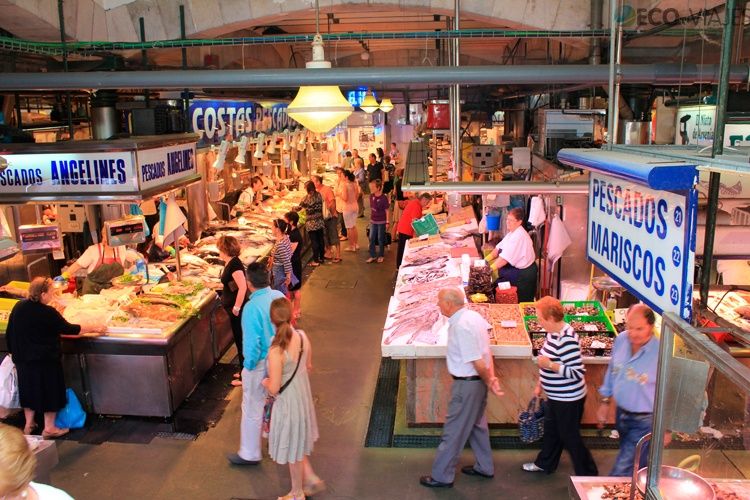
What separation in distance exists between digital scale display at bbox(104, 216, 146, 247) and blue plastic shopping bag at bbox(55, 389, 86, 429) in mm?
2129

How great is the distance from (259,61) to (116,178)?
25.9 ft

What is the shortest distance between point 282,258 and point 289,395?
14.9ft

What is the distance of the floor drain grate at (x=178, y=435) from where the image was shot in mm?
7266

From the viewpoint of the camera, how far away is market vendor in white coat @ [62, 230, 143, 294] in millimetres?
9000

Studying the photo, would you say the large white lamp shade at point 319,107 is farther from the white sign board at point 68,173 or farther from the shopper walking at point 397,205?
the shopper walking at point 397,205

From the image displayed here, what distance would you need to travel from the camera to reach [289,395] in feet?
18.8

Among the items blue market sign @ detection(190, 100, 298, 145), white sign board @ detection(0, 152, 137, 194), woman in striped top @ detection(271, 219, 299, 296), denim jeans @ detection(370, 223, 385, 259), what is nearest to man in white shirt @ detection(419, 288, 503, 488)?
white sign board @ detection(0, 152, 137, 194)

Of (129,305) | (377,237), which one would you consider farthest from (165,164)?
(377,237)

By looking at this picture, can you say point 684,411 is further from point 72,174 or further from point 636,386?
point 72,174

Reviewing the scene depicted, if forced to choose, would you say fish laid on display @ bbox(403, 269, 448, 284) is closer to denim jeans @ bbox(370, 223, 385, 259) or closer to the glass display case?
the glass display case

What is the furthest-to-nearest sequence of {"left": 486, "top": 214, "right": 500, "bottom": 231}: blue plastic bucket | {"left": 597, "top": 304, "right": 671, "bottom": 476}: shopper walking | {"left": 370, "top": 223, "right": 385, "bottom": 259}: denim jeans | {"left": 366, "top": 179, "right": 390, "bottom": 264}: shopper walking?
{"left": 370, "top": 223, "right": 385, "bottom": 259}: denim jeans, {"left": 366, "top": 179, "right": 390, "bottom": 264}: shopper walking, {"left": 486, "top": 214, "right": 500, "bottom": 231}: blue plastic bucket, {"left": 597, "top": 304, "right": 671, "bottom": 476}: shopper walking

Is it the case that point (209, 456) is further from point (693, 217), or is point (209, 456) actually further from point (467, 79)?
point (693, 217)

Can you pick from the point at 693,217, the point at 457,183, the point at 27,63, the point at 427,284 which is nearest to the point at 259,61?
the point at 27,63

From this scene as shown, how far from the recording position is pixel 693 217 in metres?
2.60
